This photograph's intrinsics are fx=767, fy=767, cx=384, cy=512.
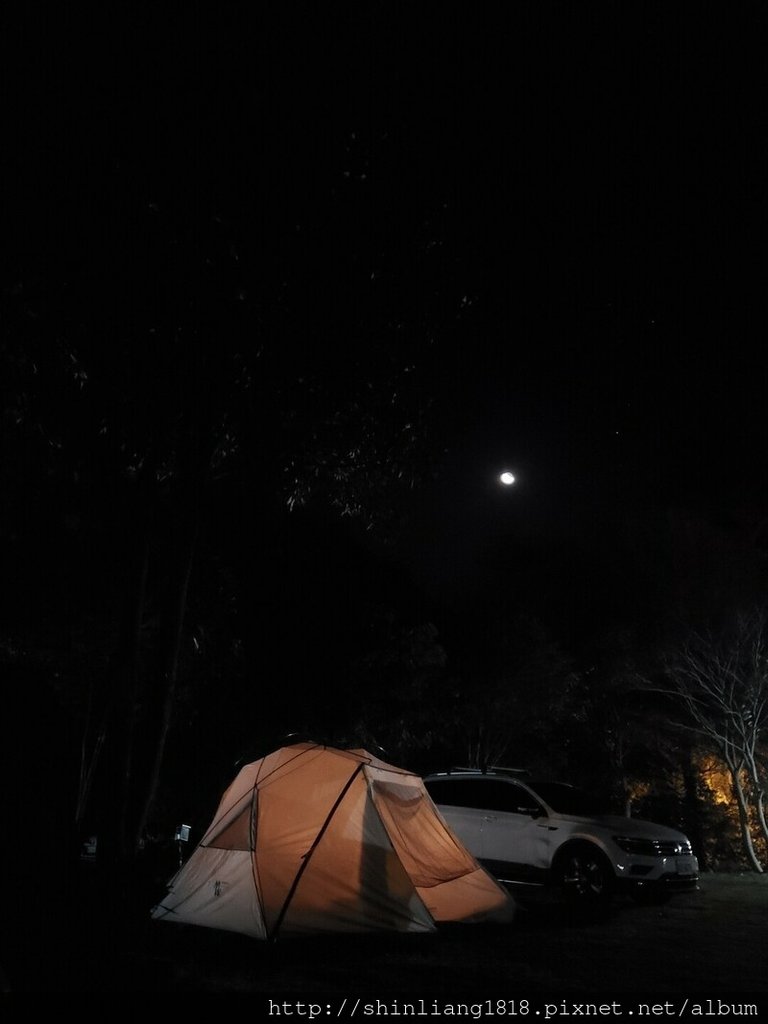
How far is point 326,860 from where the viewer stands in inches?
271

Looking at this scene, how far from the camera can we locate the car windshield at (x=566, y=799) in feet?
33.0

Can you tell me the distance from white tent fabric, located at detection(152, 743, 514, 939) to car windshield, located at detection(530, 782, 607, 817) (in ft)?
7.95

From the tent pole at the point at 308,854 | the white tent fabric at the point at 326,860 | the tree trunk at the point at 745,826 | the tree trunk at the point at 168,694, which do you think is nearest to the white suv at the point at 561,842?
the white tent fabric at the point at 326,860

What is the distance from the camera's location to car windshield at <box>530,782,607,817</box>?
396 inches

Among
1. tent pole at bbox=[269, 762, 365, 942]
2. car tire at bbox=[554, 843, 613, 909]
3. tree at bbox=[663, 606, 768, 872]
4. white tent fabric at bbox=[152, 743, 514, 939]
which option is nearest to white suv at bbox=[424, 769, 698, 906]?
car tire at bbox=[554, 843, 613, 909]

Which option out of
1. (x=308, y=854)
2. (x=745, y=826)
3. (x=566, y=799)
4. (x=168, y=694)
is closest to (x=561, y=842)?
(x=566, y=799)

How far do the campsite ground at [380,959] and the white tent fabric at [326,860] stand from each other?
0.57 ft

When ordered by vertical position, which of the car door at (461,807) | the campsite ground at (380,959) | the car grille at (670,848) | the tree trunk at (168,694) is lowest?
the campsite ground at (380,959)

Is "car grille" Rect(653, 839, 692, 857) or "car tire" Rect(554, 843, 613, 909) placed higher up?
"car grille" Rect(653, 839, 692, 857)

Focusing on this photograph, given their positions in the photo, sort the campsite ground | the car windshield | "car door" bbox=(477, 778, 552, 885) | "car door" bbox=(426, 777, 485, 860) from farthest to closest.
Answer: "car door" bbox=(426, 777, 485, 860)
the car windshield
"car door" bbox=(477, 778, 552, 885)
the campsite ground

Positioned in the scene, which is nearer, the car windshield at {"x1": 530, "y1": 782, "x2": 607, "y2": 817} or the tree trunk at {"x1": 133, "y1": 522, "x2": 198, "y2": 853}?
the tree trunk at {"x1": 133, "y1": 522, "x2": 198, "y2": 853}

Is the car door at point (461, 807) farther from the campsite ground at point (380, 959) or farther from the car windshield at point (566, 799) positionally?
the campsite ground at point (380, 959)

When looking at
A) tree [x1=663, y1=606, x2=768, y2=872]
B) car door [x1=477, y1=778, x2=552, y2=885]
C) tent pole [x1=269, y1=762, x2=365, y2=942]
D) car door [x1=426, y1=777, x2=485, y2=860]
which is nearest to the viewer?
tent pole [x1=269, y1=762, x2=365, y2=942]

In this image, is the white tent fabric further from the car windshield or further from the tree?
the tree
